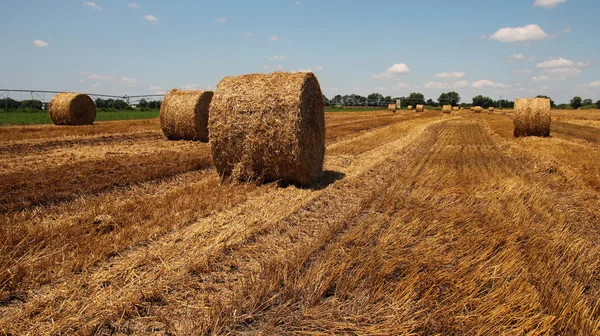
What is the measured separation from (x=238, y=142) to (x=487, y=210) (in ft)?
14.5

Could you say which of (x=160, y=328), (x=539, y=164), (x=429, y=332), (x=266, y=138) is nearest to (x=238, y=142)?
(x=266, y=138)

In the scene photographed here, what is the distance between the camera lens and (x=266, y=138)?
709 centimetres

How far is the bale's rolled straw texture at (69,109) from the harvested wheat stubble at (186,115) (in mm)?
7965

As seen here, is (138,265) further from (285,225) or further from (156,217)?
(285,225)

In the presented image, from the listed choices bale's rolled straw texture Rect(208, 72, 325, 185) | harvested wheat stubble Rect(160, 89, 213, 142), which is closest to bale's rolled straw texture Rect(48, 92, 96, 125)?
harvested wheat stubble Rect(160, 89, 213, 142)

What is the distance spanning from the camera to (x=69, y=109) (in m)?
19.0

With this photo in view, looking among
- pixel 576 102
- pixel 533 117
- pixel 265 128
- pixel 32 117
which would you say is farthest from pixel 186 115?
pixel 576 102

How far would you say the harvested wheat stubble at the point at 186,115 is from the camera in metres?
13.7

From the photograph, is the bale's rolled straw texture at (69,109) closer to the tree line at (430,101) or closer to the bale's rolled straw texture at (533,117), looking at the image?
the bale's rolled straw texture at (533,117)

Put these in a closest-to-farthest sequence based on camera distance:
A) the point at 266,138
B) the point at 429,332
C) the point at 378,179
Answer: the point at 429,332 < the point at 266,138 < the point at 378,179

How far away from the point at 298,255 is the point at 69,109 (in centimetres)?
1943

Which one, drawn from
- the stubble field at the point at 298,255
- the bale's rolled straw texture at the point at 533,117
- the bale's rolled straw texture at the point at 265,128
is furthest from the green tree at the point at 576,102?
the bale's rolled straw texture at the point at 265,128

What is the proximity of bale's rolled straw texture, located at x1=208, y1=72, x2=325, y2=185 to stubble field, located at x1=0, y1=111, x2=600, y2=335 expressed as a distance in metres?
0.47

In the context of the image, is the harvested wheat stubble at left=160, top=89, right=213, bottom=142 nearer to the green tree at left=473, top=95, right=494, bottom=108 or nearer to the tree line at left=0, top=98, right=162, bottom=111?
the tree line at left=0, top=98, right=162, bottom=111
